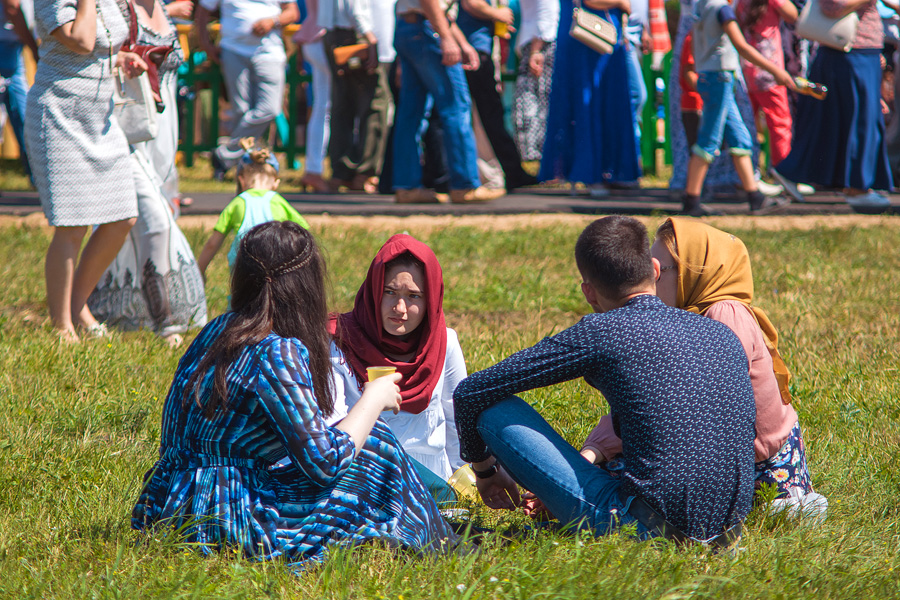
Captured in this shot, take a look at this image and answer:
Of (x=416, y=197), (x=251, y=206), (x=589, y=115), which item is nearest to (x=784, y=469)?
(x=251, y=206)

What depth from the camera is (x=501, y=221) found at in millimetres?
7816

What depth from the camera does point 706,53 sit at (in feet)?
24.8

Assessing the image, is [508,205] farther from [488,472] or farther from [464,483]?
[488,472]

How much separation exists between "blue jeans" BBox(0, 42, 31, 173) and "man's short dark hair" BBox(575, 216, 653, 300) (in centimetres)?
696

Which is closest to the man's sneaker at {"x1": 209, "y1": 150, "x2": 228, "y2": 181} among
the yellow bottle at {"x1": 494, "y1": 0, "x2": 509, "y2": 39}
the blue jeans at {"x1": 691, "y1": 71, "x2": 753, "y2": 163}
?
the yellow bottle at {"x1": 494, "y1": 0, "x2": 509, "y2": 39}

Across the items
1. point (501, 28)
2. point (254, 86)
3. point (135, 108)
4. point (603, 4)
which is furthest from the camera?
point (254, 86)

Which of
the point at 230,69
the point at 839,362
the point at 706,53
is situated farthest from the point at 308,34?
the point at 839,362

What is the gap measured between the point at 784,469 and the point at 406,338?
1250mm

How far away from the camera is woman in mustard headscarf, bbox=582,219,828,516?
2.84m

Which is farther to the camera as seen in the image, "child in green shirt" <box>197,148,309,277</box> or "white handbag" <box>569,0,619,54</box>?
"white handbag" <box>569,0,619,54</box>

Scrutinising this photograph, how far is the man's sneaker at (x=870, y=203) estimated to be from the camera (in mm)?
8336

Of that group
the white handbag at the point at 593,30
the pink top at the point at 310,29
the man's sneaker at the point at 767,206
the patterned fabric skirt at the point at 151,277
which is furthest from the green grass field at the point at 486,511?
the pink top at the point at 310,29

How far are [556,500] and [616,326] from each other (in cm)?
52

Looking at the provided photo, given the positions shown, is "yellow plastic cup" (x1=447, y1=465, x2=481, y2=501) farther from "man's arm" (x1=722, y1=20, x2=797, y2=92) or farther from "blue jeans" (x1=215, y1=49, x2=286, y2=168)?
"blue jeans" (x1=215, y1=49, x2=286, y2=168)
